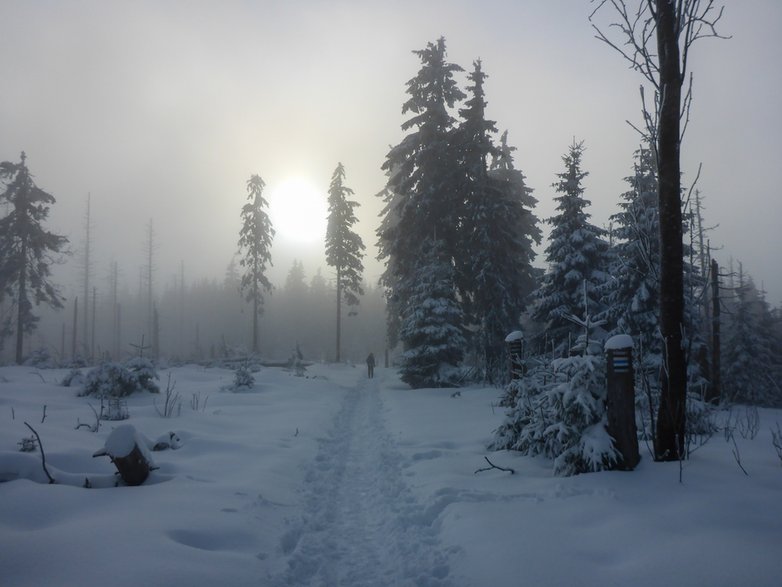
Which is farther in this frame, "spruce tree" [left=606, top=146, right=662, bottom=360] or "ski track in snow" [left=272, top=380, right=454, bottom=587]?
"spruce tree" [left=606, top=146, right=662, bottom=360]

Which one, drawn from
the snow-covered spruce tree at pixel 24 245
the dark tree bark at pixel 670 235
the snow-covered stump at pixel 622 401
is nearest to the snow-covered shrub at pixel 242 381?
the snow-covered stump at pixel 622 401

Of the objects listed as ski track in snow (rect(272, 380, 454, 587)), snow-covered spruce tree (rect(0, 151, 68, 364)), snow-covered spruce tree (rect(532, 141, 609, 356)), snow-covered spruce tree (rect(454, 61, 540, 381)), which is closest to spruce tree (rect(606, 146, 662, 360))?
snow-covered spruce tree (rect(532, 141, 609, 356))

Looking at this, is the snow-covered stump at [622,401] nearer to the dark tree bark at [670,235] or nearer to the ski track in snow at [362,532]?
the dark tree bark at [670,235]

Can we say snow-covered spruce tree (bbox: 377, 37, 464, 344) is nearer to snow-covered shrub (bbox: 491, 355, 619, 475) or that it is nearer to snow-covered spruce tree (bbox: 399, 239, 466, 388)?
snow-covered spruce tree (bbox: 399, 239, 466, 388)

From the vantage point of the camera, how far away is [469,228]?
70.0ft

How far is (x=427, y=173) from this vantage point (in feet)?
72.2

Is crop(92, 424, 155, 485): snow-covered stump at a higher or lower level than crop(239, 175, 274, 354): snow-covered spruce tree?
lower

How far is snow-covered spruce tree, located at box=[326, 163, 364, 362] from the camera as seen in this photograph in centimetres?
3838

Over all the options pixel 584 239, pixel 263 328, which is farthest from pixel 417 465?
pixel 263 328

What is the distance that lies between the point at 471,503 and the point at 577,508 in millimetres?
1223

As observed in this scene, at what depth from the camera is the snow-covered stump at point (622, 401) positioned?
5.57 meters

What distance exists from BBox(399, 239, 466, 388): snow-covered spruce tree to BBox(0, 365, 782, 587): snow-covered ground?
1156 cm

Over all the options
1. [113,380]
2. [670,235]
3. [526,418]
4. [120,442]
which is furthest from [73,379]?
[670,235]

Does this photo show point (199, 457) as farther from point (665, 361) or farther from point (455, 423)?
point (665, 361)
